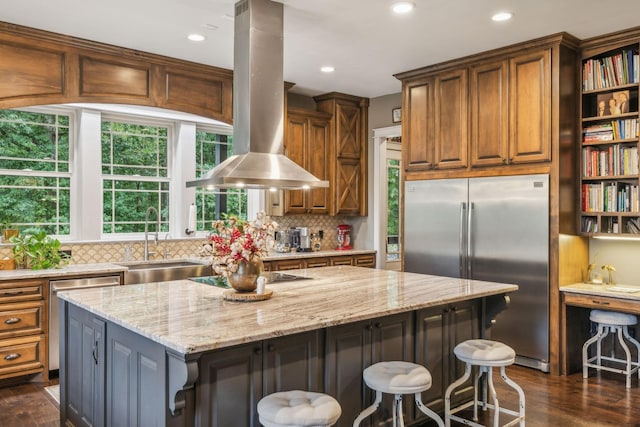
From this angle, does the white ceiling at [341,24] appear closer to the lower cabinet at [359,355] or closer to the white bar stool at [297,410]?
the lower cabinet at [359,355]

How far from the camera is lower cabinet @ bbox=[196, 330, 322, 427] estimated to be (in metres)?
2.24

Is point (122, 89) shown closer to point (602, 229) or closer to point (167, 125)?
point (167, 125)

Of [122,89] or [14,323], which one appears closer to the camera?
[14,323]

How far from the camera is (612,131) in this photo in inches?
175

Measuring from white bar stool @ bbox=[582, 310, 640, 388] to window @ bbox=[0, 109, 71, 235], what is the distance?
4.92 m

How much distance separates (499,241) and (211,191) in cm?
328

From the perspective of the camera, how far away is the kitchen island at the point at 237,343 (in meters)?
2.20

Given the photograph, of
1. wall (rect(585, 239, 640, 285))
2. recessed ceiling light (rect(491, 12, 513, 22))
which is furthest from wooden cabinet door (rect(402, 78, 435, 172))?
wall (rect(585, 239, 640, 285))

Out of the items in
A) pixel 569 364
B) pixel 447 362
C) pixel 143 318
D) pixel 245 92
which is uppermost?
pixel 245 92

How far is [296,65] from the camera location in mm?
5227

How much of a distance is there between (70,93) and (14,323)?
6.43ft

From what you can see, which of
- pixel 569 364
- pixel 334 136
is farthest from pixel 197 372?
pixel 334 136

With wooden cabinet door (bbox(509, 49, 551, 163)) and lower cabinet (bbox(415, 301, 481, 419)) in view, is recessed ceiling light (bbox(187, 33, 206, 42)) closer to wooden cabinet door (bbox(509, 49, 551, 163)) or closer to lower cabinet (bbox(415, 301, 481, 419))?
wooden cabinet door (bbox(509, 49, 551, 163))

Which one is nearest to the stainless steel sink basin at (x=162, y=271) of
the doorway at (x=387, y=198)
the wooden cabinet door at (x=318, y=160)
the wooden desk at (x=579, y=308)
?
the wooden cabinet door at (x=318, y=160)
